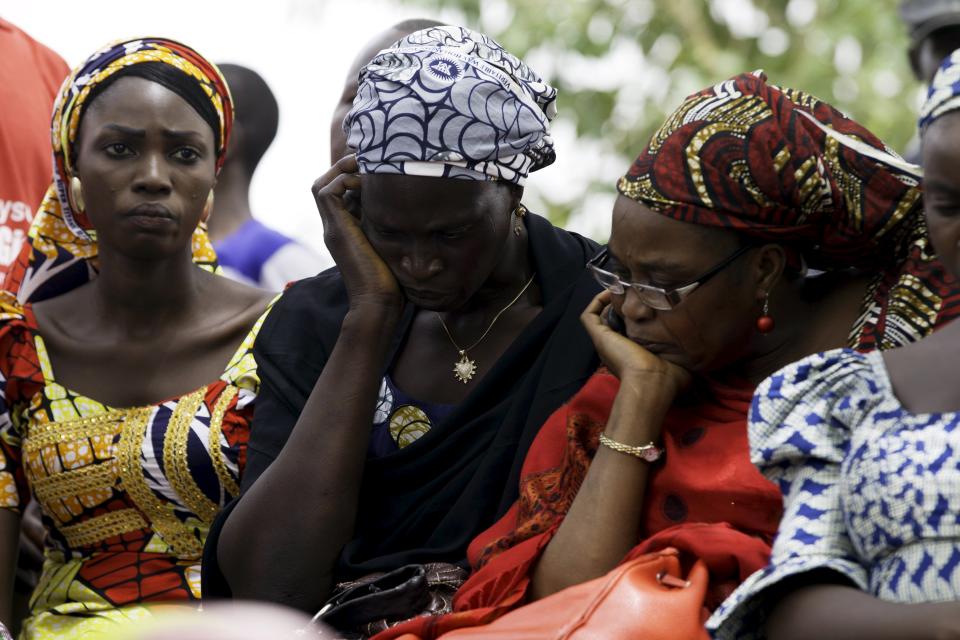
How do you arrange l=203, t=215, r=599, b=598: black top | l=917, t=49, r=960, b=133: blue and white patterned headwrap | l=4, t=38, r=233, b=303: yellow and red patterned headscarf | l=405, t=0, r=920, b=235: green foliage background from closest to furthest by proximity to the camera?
l=917, t=49, r=960, b=133: blue and white patterned headwrap, l=203, t=215, r=599, b=598: black top, l=4, t=38, r=233, b=303: yellow and red patterned headscarf, l=405, t=0, r=920, b=235: green foliage background

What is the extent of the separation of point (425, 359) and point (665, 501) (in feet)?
3.33

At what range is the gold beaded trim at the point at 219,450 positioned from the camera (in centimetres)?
438

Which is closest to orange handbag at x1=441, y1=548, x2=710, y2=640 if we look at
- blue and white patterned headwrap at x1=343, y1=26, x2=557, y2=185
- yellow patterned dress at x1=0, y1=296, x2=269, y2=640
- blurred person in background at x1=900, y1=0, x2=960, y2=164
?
blue and white patterned headwrap at x1=343, y1=26, x2=557, y2=185

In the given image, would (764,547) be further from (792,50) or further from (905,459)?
(792,50)

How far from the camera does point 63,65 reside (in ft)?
20.5

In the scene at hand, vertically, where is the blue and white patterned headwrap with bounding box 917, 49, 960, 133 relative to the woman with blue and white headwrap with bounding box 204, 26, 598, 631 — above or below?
above

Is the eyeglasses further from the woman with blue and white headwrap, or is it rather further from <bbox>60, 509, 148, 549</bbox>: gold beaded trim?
<bbox>60, 509, 148, 549</bbox>: gold beaded trim

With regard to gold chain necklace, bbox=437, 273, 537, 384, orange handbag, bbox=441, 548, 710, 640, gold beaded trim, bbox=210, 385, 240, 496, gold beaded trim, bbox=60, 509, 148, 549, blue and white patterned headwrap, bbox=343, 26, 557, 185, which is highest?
blue and white patterned headwrap, bbox=343, 26, 557, 185

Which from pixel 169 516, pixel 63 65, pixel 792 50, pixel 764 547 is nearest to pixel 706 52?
pixel 792 50

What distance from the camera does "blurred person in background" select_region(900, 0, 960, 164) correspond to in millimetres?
5816

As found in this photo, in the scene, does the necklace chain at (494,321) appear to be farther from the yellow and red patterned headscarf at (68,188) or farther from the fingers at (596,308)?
the yellow and red patterned headscarf at (68,188)

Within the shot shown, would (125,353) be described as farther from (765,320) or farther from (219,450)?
(765,320)

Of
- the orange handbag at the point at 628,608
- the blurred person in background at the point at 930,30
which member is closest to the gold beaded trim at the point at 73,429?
the orange handbag at the point at 628,608

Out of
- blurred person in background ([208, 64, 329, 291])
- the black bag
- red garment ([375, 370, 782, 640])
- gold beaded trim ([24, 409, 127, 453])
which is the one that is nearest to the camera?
red garment ([375, 370, 782, 640])
